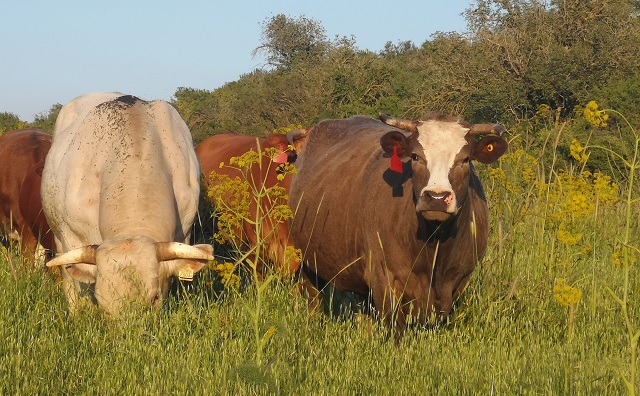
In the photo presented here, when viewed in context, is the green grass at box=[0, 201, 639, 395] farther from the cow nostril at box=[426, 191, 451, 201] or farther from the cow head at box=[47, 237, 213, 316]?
the cow nostril at box=[426, 191, 451, 201]

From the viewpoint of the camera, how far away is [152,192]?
671 cm

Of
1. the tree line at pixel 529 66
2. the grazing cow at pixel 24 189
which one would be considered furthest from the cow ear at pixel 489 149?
the tree line at pixel 529 66

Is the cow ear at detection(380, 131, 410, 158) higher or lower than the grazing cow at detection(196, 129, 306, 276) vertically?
higher

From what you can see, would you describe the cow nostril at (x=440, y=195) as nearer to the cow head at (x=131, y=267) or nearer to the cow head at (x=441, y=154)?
the cow head at (x=441, y=154)

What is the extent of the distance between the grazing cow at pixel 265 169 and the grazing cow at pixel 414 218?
0.58 metres

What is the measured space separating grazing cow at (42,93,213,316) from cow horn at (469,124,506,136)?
1928mm

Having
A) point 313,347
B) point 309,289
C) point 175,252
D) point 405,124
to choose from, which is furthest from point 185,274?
point 309,289

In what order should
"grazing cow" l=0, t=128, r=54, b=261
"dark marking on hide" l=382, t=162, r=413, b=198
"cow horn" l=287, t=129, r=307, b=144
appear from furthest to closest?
"cow horn" l=287, t=129, r=307, b=144 → "grazing cow" l=0, t=128, r=54, b=261 → "dark marking on hide" l=382, t=162, r=413, b=198

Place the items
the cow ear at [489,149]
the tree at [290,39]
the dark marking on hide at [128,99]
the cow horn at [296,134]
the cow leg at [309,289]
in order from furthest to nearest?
the tree at [290,39], the cow horn at [296,134], the cow leg at [309,289], the dark marking on hide at [128,99], the cow ear at [489,149]

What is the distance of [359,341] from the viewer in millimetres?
5758

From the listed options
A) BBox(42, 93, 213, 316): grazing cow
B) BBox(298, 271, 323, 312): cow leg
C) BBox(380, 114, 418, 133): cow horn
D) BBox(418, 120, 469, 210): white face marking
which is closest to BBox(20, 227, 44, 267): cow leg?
BBox(42, 93, 213, 316): grazing cow

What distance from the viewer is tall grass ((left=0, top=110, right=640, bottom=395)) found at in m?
4.73

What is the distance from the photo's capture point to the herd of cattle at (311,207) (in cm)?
606

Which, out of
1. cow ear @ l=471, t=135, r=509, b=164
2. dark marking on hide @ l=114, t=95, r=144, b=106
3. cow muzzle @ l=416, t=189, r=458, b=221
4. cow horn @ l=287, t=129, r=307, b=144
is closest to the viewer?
cow muzzle @ l=416, t=189, r=458, b=221
